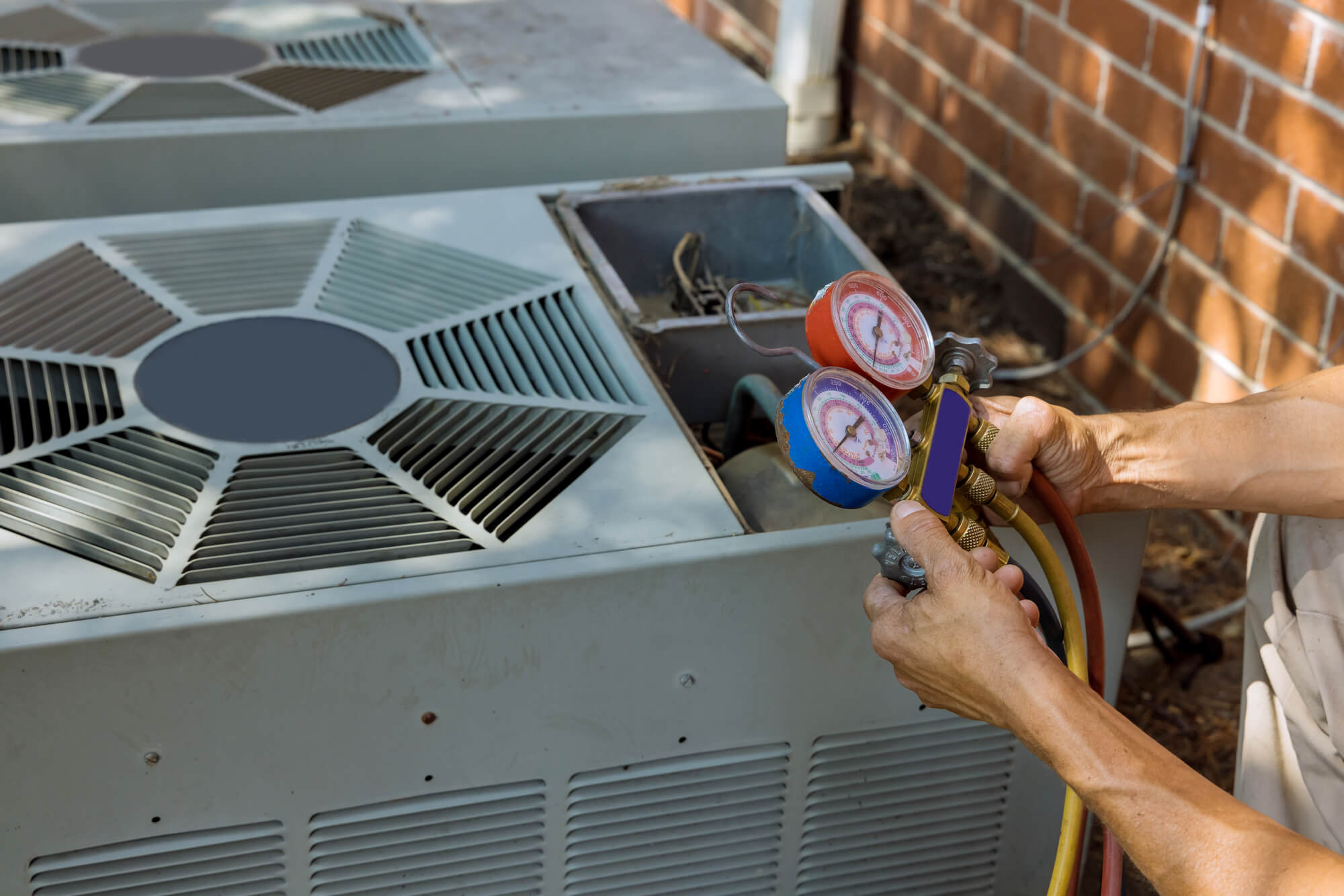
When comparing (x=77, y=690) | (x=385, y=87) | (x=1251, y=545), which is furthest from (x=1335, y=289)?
(x=77, y=690)

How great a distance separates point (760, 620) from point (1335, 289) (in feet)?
4.45

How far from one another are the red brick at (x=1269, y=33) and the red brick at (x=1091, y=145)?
0.35 metres

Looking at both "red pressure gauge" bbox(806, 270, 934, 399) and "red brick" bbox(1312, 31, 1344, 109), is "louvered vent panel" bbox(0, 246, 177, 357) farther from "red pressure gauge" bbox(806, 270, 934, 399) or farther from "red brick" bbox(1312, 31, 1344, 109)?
"red brick" bbox(1312, 31, 1344, 109)

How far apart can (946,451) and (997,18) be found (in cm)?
212

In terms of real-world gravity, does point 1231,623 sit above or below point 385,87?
below

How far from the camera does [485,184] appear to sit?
1.86 meters

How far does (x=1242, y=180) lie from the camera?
84.7 inches

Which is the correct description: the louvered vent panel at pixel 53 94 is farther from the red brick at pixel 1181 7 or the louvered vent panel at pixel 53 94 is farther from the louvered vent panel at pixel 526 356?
the red brick at pixel 1181 7

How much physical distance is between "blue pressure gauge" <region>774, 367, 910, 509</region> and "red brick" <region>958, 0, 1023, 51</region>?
2061mm

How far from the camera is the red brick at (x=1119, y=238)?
2.45m

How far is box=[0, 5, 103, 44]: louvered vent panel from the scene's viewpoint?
6.74ft

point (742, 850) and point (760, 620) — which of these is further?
point (742, 850)

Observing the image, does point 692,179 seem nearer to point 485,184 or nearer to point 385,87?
point 485,184

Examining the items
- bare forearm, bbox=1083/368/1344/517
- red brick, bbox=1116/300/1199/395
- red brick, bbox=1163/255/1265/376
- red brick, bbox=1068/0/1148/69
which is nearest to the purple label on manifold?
bare forearm, bbox=1083/368/1344/517
